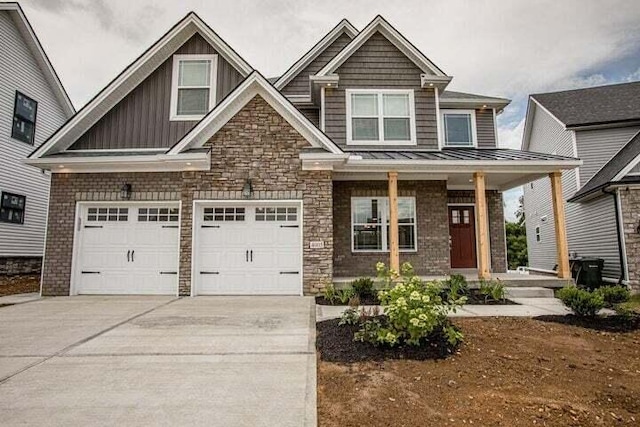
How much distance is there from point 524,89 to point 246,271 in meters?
23.2

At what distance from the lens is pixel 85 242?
30.1 ft

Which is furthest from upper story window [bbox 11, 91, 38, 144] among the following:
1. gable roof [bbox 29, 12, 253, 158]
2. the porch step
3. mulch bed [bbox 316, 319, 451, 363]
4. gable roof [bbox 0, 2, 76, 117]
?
the porch step

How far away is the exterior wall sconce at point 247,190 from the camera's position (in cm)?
872

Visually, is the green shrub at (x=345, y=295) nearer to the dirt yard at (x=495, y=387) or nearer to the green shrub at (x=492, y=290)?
the green shrub at (x=492, y=290)

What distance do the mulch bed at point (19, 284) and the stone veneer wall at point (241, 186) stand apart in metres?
2.28

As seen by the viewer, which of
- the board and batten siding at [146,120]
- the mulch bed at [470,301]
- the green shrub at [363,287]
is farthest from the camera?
the board and batten siding at [146,120]

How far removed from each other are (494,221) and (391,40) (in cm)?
650

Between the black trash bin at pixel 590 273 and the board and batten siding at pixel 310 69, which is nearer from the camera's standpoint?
the black trash bin at pixel 590 273

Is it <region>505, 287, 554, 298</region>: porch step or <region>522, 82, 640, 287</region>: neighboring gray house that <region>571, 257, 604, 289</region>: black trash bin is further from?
<region>505, 287, 554, 298</region>: porch step

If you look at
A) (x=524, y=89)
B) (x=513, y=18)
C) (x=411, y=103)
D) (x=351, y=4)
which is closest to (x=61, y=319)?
(x=411, y=103)

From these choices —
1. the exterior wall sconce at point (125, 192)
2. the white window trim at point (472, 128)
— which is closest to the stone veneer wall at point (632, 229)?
the white window trim at point (472, 128)

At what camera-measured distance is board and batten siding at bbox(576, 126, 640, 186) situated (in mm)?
12969

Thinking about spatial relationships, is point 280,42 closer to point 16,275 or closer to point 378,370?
point 16,275

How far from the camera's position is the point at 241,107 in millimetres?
9016
